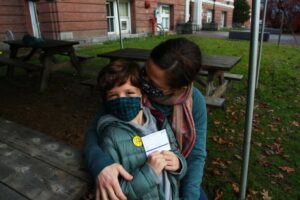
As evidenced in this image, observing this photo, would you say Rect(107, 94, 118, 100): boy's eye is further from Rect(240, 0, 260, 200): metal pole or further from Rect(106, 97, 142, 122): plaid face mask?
Rect(240, 0, 260, 200): metal pole

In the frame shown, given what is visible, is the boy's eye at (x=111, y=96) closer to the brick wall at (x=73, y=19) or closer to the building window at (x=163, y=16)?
the brick wall at (x=73, y=19)

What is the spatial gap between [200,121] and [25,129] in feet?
3.28

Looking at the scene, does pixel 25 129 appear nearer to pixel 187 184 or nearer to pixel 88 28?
pixel 187 184

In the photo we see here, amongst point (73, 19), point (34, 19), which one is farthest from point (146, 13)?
point (34, 19)

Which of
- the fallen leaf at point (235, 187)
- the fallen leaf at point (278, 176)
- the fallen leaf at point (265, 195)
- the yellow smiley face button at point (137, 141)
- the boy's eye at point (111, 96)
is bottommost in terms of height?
the fallen leaf at point (265, 195)

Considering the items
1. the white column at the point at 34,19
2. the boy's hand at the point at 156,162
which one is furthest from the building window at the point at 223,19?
the boy's hand at the point at 156,162

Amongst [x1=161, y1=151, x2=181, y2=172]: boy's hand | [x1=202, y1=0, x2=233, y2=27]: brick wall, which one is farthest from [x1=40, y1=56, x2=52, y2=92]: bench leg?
[x1=202, y1=0, x2=233, y2=27]: brick wall

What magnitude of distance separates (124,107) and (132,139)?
5.6 inches

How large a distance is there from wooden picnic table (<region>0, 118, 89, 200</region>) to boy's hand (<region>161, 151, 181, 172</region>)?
34 centimetres

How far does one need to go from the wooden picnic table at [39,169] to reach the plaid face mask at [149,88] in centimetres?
45

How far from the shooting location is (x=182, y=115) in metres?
1.40

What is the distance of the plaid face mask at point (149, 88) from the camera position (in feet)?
4.29

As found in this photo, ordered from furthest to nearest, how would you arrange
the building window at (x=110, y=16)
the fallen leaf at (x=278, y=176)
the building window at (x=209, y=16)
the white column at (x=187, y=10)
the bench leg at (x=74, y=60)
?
the building window at (x=209, y=16) < the white column at (x=187, y=10) < the building window at (x=110, y=16) < the bench leg at (x=74, y=60) < the fallen leaf at (x=278, y=176)

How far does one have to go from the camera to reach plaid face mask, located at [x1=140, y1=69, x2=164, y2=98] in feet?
4.29
